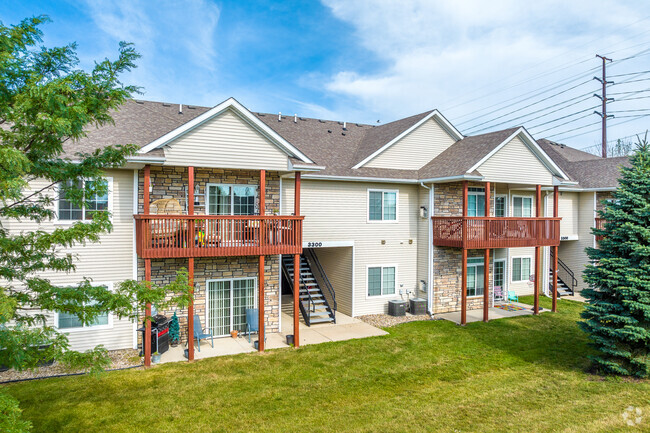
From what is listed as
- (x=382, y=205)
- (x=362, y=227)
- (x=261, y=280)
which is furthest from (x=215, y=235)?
(x=382, y=205)

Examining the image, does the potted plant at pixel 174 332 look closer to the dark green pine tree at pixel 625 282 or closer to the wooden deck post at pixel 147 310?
the wooden deck post at pixel 147 310

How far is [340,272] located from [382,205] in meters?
3.23

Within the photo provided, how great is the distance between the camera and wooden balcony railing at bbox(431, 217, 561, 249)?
49.5 ft

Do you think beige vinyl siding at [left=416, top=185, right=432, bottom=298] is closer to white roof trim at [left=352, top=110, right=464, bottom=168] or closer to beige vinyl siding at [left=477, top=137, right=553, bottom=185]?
white roof trim at [left=352, top=110, right=464, bottom=168]

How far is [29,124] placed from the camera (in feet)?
17.3

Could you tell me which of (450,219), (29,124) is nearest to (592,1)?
(450,219)

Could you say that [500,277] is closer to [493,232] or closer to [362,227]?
[493,232]

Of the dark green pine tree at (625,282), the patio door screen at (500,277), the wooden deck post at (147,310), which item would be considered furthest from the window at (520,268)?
the wooden deck post at (147,310)

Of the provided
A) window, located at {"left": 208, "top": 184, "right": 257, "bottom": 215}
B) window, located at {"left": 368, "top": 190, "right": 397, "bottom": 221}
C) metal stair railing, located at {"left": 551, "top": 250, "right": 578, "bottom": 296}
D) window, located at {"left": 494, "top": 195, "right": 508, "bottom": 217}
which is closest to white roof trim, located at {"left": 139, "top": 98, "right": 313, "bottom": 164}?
window, located at {"left": 208, "top": 184, "right": 257, "bottom": 215}

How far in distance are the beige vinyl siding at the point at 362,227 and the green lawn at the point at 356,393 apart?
13.6 feet

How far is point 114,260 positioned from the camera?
11.7m

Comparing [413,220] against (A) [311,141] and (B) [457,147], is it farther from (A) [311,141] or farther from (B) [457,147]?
(A) [311,141]

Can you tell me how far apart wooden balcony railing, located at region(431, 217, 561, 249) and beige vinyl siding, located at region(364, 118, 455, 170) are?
9.20 ft

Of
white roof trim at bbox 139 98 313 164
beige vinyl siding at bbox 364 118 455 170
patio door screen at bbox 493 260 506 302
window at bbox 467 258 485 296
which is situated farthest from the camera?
patio door screen at bbox 493 260 506 302
